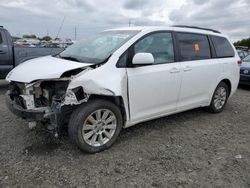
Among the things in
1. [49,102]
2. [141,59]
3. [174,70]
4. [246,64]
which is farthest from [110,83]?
[246,64]

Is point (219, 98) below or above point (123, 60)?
below

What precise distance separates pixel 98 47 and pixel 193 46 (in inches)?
71.4

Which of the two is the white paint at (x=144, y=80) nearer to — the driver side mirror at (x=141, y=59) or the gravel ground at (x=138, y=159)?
the driver side mirror at (x=141, y=59)

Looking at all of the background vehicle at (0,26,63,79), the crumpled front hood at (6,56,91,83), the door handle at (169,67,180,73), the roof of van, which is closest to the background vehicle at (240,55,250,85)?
the roof of van

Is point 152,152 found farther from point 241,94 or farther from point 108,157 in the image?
point 241,94

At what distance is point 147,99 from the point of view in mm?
3730

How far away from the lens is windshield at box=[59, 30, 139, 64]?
3.51 meters

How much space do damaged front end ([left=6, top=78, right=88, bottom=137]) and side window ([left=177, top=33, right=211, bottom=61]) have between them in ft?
6.77

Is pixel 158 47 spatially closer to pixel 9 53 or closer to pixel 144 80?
pixel 144 80

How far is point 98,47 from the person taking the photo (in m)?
3.87

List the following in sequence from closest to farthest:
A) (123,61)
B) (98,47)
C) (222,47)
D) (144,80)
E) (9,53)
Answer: (123,61), (144,80), (98,47), (222,47), (9,53)

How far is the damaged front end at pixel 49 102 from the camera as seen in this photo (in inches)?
121

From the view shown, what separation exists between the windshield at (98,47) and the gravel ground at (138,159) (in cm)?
129

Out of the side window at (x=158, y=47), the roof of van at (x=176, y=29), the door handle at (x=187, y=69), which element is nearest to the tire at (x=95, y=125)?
the side window at (x=158, y=47)
